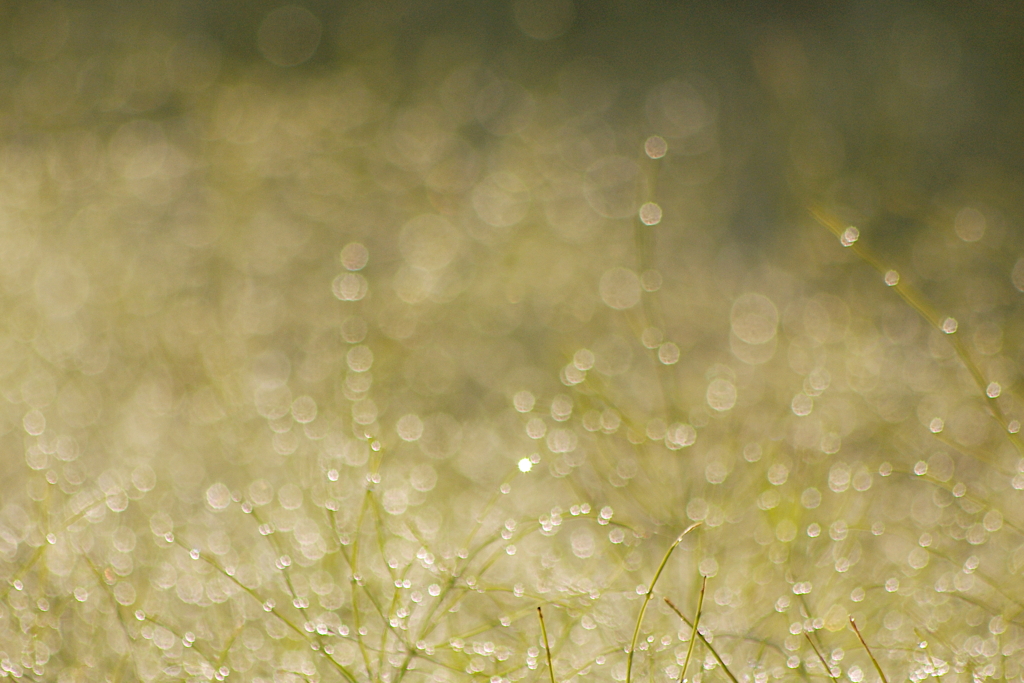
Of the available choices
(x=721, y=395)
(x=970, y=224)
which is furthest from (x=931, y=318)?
(x=970, y=224)

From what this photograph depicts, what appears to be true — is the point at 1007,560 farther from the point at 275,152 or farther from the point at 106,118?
the point at 106,118

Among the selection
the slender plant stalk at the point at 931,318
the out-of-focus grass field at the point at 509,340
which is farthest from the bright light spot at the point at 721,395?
the slender plant stalk at the point at 931,318

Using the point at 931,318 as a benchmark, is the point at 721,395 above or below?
below

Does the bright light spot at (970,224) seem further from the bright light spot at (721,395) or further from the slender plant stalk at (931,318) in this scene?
the slender plant stalk at (931,318)

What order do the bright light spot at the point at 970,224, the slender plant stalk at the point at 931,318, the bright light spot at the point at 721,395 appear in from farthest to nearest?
the bright light spot at the point at 970,224, the bright light spot at the point at 721,395, the slender plant stalk at the point at 931,318

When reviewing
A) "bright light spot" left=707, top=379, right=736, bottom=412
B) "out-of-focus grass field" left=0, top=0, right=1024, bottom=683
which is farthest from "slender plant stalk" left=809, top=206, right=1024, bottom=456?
"bright light spot" left=707, top=379, right=736, bottom=412

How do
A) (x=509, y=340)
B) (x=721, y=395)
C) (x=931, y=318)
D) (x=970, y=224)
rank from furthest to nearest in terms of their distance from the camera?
(x=970, y=224)
(x=509, y=340)
(x=721, y=395)
(x=931, y=318)

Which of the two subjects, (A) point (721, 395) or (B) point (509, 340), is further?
(B) point (509, 340)

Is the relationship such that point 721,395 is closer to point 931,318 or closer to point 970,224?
point 931,318
